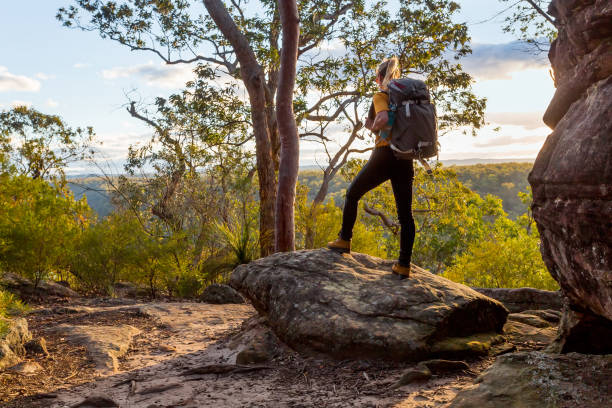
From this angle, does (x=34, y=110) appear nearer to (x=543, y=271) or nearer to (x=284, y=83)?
(x=284, y=83)

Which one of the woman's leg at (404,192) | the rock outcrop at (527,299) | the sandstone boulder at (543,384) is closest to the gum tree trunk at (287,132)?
the rock outcrop at (527,299)

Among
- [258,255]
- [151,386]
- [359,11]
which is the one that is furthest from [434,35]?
[151,386]

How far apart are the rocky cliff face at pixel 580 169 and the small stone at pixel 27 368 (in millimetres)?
4164

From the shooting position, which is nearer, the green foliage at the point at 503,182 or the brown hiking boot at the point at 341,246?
the brown hiking boot at the point at 341,246

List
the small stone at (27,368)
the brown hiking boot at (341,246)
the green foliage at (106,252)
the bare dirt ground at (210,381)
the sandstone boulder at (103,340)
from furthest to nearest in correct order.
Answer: the green foliage at (106,252)
the brown hiking boot at (341,246)
the sandstone boulder at (103,340)
the small stone at (27,368)
the bare dirt ground at (210,381)

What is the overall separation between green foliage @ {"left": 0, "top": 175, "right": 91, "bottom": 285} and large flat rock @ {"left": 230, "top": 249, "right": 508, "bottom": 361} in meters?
4.37

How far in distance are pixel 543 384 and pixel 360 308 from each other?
1.67m

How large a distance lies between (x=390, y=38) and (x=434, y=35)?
4.01 feet

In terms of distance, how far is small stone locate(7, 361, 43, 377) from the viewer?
3920mm

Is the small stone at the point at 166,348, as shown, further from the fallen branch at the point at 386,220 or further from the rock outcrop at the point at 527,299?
the fallen branch at the point at 386,220

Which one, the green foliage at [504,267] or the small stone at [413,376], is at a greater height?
the small stone at [413,376]

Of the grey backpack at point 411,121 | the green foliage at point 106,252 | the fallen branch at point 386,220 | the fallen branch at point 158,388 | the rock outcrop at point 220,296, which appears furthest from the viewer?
the fallen branch at point 386,220

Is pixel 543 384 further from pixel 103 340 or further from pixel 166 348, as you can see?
pixel 103 340

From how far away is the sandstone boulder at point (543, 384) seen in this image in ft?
7.56
